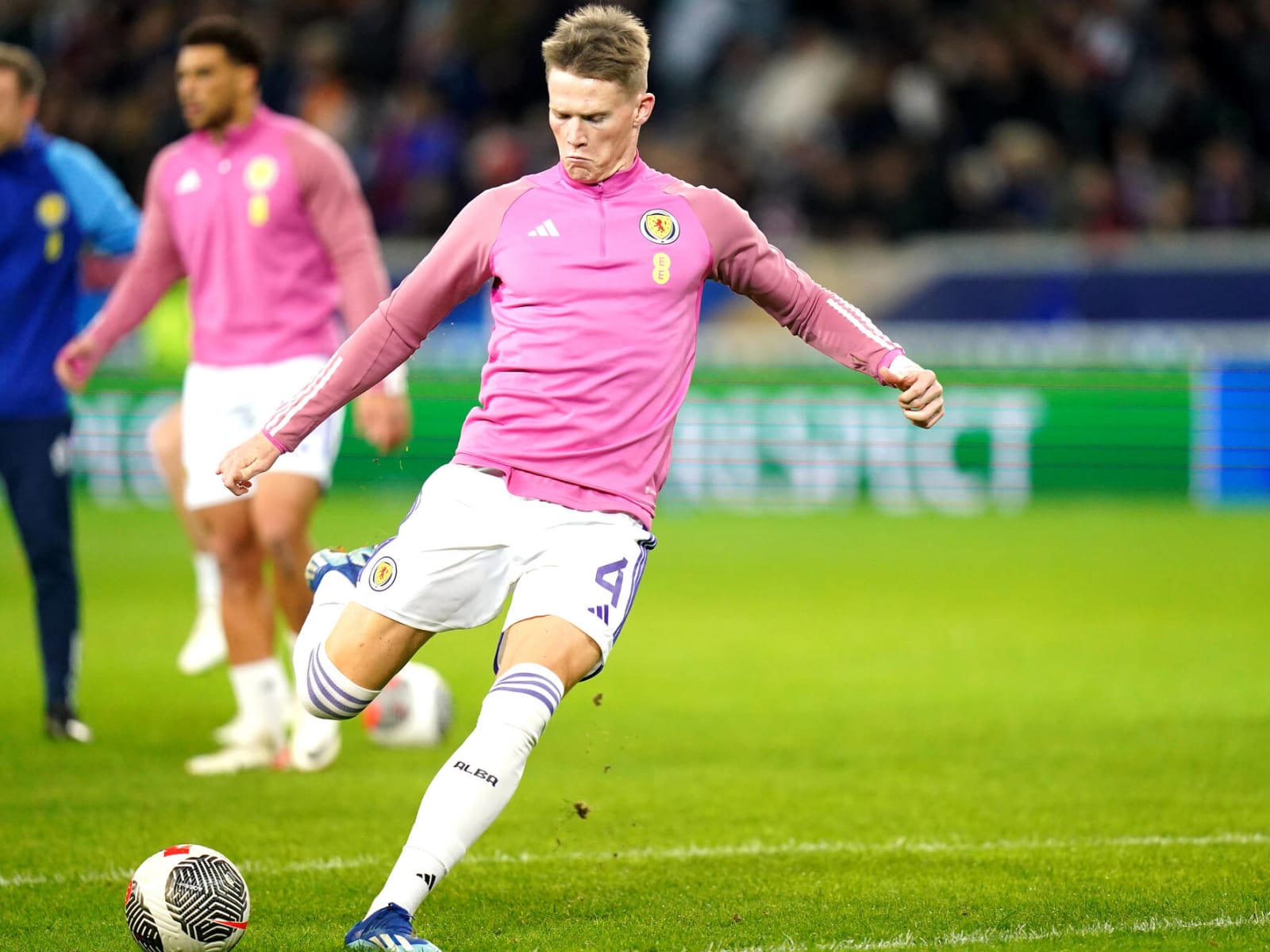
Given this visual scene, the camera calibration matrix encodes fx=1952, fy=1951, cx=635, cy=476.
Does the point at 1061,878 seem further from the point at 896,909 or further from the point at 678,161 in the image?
the point at 678,161

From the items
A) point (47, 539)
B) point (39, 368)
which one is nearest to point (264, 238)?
point (39, 368)

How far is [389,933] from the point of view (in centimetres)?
439

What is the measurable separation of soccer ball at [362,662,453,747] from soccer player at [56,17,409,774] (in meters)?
0.46

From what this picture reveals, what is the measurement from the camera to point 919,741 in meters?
7.89

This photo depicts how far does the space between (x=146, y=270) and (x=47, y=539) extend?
1.28 metres

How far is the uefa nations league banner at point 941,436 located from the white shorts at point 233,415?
9.50 meters

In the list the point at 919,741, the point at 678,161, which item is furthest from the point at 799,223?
the point at 919,741

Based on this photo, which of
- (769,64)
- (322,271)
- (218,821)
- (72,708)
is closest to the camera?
(218,821)

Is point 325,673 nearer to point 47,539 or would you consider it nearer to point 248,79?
point 248,79

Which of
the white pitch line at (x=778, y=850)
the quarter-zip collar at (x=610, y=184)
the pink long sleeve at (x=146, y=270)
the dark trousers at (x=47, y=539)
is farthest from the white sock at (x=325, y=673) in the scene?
the dark trousers at (x=47, y=539)

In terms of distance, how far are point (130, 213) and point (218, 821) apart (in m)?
3.17

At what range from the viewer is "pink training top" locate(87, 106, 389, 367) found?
24.1 feet

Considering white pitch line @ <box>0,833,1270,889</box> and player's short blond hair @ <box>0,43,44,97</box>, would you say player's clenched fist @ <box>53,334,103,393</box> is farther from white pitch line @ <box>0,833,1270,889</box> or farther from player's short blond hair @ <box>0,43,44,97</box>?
white pitch line @ <box>0,833,1270,889</box>

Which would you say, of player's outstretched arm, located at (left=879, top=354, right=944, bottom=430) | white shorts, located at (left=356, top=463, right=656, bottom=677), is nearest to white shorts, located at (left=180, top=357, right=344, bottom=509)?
white shorts, located at (left=356, top=463, right=656, bottom=677)
